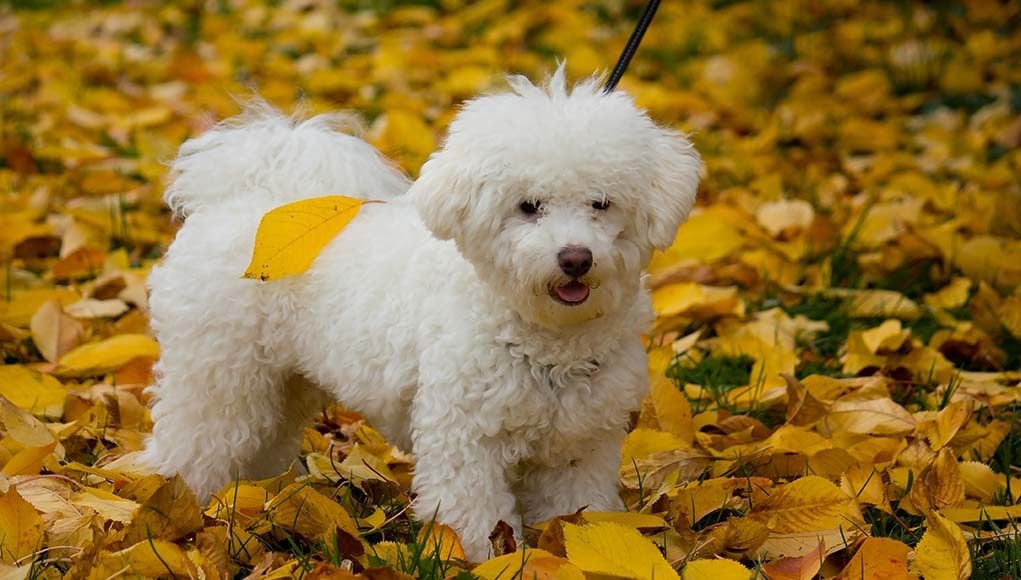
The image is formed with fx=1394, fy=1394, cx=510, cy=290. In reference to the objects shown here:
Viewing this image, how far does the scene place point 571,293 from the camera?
8.94 ft

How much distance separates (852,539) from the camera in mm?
2924

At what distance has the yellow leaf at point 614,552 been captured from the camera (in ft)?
8.54

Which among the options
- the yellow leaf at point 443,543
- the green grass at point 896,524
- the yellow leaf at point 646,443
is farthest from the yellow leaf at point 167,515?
the green grass at point 896,524

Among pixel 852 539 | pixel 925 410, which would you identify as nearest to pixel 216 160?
pixel 852 539

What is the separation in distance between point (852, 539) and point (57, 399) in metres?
2.16

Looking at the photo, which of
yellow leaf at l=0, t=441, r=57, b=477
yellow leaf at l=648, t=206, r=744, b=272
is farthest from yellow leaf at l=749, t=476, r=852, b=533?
yellow leaf at l=648, t=206, r=744, b=272

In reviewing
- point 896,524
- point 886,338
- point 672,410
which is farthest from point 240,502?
point 886,338

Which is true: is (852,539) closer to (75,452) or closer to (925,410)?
(925,410)

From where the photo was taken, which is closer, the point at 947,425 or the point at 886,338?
the point at 947,425

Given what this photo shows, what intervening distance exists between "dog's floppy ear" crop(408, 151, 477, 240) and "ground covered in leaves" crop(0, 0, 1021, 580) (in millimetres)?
637

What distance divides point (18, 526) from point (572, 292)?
1.20 m

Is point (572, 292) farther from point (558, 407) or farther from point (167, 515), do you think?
point (167, 515)

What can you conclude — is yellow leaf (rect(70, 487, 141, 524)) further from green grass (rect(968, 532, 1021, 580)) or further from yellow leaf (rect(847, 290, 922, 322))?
yellow leaf (rect(847, 290, 922, 322))

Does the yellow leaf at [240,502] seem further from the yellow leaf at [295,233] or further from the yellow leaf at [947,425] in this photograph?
the yellow leaf at [947,425]
